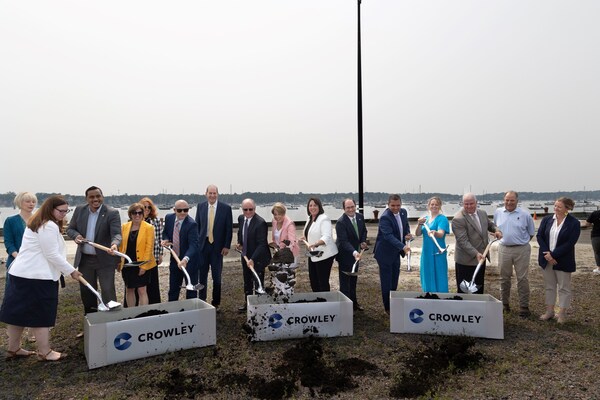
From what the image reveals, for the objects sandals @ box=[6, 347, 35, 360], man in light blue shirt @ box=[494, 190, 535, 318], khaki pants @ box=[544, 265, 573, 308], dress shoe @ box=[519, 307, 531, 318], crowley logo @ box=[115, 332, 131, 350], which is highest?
man in light blue shirt @ box=[494, 190, 535, 318]

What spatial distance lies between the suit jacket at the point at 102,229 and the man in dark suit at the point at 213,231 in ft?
4.38

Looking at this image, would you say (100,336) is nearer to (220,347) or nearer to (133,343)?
(133,343)

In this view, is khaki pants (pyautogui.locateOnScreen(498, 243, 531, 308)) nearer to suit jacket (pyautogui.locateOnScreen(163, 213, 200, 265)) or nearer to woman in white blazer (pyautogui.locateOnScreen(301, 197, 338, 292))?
woman in white blazer (pyautogui.locateOnScreen(301, 197, 338, 292))

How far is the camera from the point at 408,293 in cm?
555

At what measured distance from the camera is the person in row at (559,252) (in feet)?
18.3

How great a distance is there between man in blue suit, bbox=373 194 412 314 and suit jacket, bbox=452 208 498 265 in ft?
2.30

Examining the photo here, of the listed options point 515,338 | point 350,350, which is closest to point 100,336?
point 350,350

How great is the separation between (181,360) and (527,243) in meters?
4.95

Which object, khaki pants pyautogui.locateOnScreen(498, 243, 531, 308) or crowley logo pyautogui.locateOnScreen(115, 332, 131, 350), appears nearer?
crowley logo pyautogui.locateOnScreen(115, 332, 131, 350)

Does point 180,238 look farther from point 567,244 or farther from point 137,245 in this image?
point 567,244

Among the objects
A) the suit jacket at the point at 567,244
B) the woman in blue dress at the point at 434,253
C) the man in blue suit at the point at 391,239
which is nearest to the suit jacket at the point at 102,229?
the man in blue suit at the point at 391,239

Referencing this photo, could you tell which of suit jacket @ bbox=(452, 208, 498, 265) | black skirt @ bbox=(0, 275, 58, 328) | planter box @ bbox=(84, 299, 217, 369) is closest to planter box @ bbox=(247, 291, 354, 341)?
planter box @ bbox=(84, 299, 217, 369)

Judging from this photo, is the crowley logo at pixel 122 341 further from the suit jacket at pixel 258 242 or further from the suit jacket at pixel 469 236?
the suit jacket at pixel 469 236

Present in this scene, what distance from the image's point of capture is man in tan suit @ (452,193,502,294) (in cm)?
595
